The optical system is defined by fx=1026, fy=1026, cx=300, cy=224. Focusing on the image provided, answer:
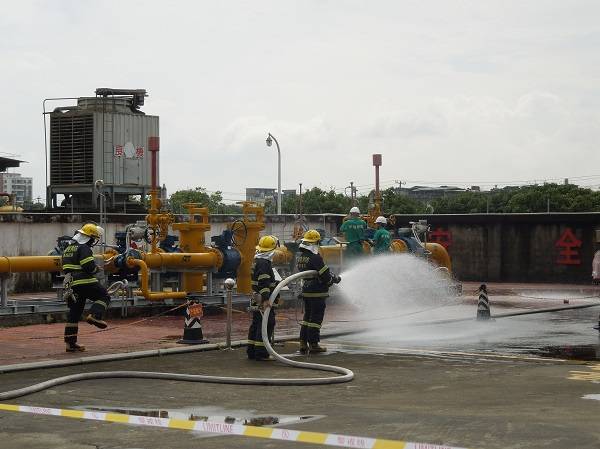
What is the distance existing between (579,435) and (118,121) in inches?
1239

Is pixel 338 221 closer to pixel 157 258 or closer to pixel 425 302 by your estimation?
pixel 425 302

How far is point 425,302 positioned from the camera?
25.0 m

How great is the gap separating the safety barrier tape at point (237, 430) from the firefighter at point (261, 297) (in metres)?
4.54

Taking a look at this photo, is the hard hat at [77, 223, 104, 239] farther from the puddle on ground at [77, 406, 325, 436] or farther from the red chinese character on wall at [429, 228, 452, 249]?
the red chinese character on wall at [429, 228, 452, 249]

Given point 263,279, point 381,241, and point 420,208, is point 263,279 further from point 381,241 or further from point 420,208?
point 420,208

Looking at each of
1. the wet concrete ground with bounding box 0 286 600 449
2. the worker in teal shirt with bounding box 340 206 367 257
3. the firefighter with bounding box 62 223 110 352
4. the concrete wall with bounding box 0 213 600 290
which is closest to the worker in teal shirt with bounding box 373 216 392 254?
the worker in teal shirt with bounding box 340 206 367 257

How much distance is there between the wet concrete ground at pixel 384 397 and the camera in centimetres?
855

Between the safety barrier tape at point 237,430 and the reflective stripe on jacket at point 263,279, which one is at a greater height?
the reflective stripe on jacket at point 263,279

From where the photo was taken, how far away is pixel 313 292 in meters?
15.2

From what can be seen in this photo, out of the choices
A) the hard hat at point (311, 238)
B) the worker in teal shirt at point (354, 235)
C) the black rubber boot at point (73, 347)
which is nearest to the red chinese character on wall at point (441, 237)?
the worker in teal shirt at point (354, 235)

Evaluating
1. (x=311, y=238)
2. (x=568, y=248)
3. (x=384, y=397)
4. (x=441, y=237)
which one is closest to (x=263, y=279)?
(x=311, y=238)

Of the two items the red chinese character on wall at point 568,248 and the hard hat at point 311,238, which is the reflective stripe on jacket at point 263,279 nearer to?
the hard hat at point 311,238

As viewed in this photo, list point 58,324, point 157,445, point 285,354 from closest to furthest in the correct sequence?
point 157,445 < point 285,354 < point 58,324

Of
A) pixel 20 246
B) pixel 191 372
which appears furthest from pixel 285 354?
pixel 20 246
